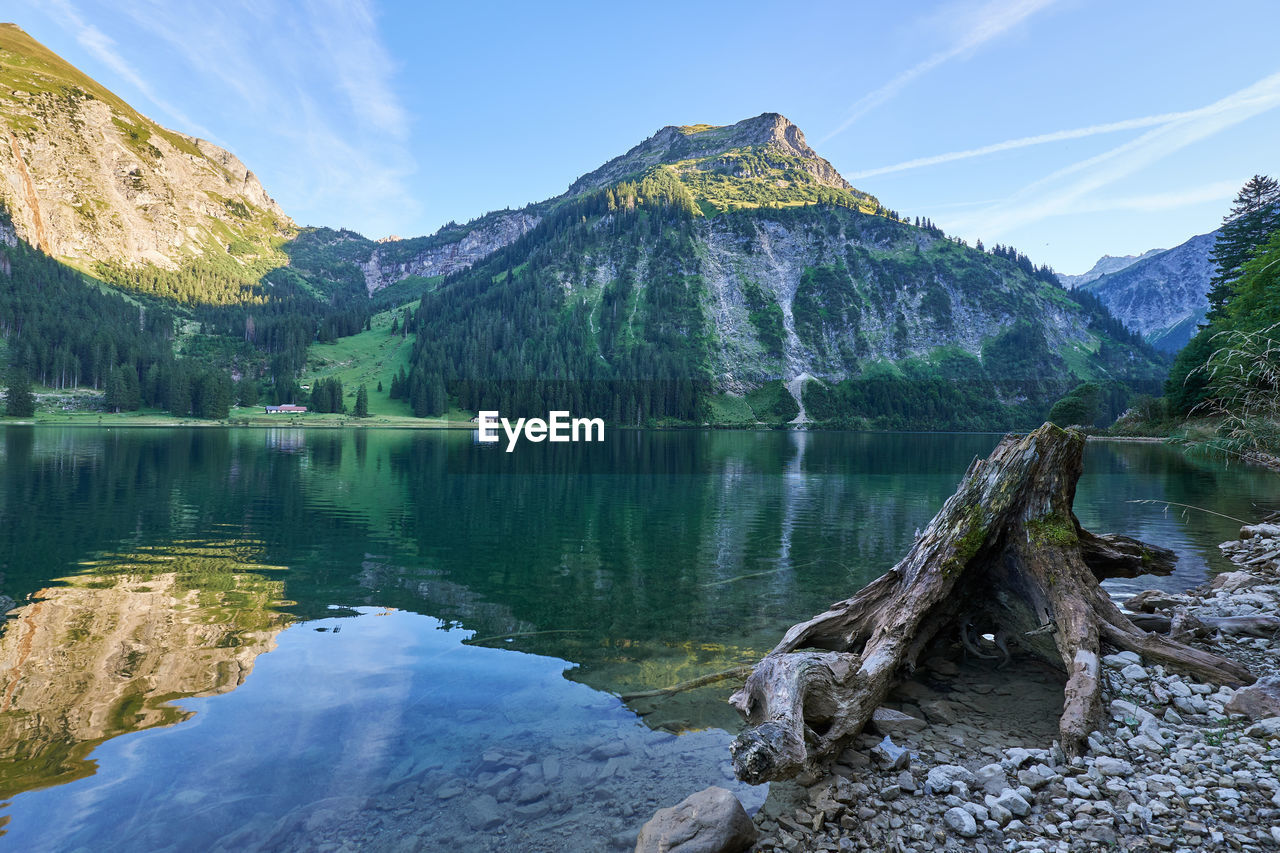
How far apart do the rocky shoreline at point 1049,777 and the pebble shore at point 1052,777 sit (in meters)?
0.02

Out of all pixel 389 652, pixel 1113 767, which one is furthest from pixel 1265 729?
pixel 389 652

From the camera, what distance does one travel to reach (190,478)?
5216cm

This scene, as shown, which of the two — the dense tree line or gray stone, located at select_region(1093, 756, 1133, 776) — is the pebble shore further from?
the dense tree line

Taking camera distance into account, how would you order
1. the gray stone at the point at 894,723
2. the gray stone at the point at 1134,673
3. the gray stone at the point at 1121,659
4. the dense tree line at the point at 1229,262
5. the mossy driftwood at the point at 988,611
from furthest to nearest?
the dense tree line at the point at 1229,262 < the gray stone at the point at 1121,659 < the gray stone at the point at 1134,673 < the gray stone at the point at 894,723 < the mossy driftwood at the point at 988,611

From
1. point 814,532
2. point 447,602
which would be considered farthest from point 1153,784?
point 814,532

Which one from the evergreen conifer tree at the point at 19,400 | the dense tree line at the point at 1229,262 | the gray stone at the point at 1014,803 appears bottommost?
the gray stone at the point at 1014,803

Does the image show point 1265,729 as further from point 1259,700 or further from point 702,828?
point 702,828

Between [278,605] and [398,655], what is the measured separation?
22.6 ft

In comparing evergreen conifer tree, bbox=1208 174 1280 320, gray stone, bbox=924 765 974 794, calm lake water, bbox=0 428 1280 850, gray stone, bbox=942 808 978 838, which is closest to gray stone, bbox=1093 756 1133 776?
gray stone, bbox=924 765 974 794

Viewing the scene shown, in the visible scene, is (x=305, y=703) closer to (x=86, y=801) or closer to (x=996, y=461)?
(x=86, y=801)

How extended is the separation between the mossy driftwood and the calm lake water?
2.26m

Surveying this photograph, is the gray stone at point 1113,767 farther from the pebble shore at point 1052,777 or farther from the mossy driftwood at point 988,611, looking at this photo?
the mossy driftwood at point 988,611

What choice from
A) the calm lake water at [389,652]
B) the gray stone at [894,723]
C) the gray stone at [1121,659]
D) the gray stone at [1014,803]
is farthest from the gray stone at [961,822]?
the gray stone at [1121,659]

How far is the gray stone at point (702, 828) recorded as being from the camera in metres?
7.44
